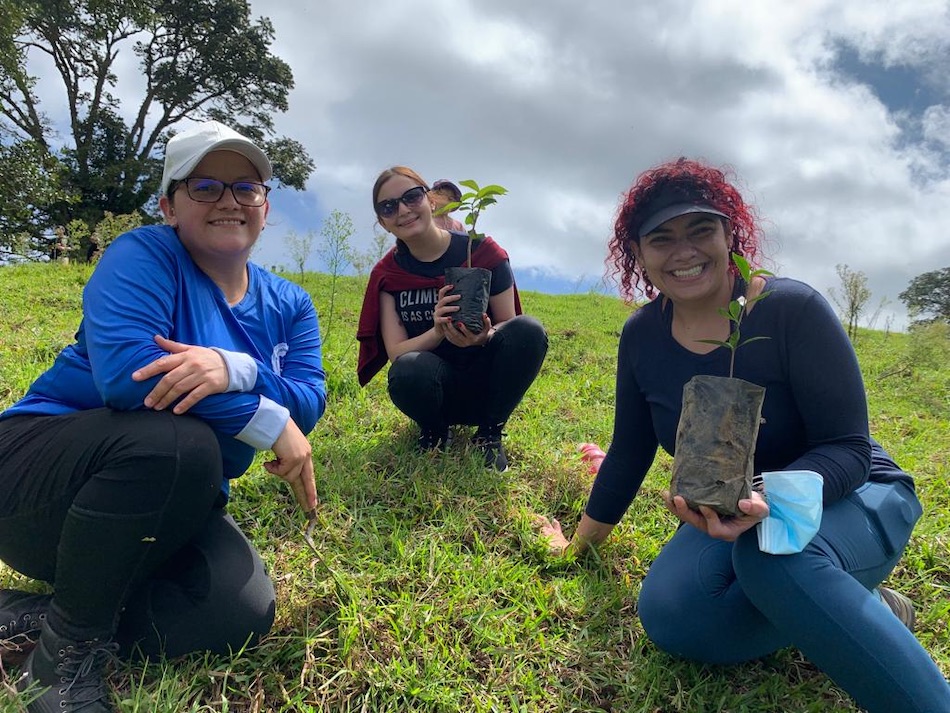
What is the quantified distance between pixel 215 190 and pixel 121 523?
36.8 inches

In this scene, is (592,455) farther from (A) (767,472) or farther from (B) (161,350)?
(B) (161,350)

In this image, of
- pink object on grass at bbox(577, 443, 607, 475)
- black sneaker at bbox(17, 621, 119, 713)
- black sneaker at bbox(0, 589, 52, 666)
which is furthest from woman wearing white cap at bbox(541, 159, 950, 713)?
black sneaker at bbox(0, 589, 52, 666)

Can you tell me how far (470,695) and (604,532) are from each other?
2.59 ft

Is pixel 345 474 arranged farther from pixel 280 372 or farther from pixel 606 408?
pixel 606 408

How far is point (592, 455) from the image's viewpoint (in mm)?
3004

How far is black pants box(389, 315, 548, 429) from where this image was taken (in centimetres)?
271

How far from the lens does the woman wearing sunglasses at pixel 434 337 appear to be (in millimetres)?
2699

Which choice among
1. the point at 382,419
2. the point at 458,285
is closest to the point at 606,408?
the point at 382,419

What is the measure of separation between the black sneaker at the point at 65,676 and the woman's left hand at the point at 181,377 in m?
0.63

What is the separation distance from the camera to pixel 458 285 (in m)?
2.54

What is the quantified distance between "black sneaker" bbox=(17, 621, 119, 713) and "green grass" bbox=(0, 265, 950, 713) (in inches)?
1.8

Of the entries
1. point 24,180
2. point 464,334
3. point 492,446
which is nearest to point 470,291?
point 464,334

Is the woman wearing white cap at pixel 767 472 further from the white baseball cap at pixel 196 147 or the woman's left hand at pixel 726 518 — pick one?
the white baseball cap at pixel 196 147

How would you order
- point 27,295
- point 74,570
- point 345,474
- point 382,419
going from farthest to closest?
point 27,295 < point 382,419 < point 345,474 < point 74,570
